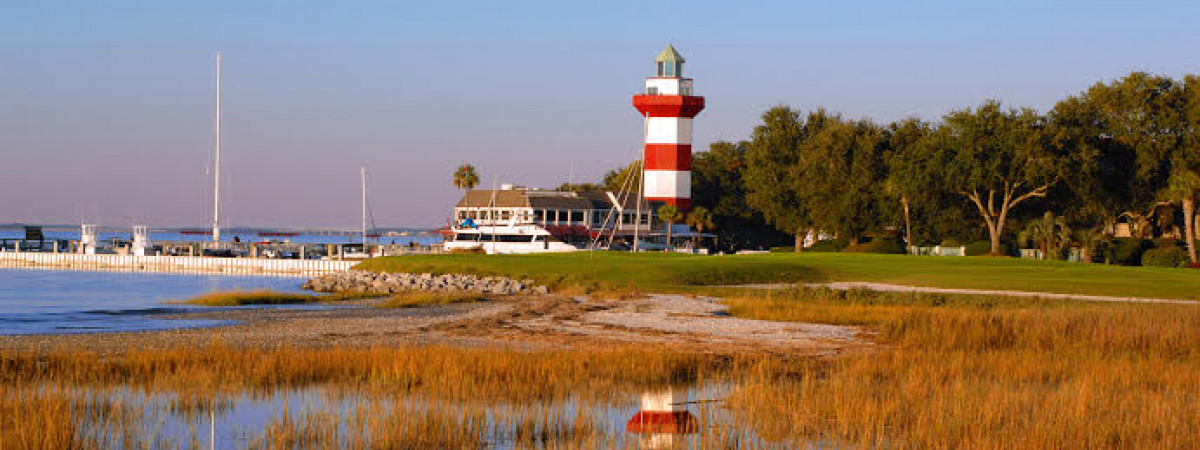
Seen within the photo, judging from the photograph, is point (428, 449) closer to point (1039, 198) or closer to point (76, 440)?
point (76, 440)

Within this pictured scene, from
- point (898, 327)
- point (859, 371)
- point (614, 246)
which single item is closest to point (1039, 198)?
point (614, 246)

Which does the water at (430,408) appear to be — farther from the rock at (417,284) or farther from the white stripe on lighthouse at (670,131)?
the white stripe on lighthouse at (670,131)

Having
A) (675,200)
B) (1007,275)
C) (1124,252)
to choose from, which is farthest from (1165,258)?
(675,200)

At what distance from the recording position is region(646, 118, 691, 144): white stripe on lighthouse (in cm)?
9231

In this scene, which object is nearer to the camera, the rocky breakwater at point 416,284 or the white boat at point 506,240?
the rocky breakwater at point 416,284

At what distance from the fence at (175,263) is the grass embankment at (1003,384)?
51.2 meters

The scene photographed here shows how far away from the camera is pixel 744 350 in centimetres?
2459

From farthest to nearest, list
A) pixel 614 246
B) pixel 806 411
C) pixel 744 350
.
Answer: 1. pixel 614 246
2. pixel 744 350
3. pixel 806 411

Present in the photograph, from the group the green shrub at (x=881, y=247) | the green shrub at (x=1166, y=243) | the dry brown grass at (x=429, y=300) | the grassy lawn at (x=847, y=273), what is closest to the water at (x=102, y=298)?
the dry brown grass at (x=429, y=300)

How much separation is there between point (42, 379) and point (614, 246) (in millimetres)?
79094

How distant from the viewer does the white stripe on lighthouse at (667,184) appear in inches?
3637

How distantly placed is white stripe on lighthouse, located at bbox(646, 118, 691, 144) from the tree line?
841 centimetres

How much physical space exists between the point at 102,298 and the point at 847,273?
29.3m

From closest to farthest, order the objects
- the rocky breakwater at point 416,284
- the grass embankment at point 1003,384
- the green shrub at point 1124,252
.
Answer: the grass embankment at point 1003,384, the rocky breakwater at point 416,284, the green shrub at point 1124,252
